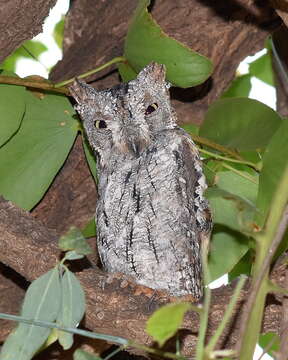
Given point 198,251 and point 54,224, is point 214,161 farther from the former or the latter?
point 54,224

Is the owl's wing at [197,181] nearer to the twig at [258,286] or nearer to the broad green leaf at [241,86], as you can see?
the broad green leaf at [241,86]

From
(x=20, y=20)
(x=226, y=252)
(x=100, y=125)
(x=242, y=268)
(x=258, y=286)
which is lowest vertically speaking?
(x=242, y=268)

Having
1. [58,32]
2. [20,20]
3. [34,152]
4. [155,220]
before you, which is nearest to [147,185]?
[155,220]

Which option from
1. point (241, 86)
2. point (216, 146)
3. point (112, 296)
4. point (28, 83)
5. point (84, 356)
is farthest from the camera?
point (241, 86)

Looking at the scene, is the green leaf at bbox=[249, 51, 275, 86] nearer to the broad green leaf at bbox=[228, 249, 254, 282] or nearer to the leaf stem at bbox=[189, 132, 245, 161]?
the leaf stem at bbox=[189, 132, 245, 161]

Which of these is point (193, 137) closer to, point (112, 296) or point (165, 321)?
point (112, 296)
